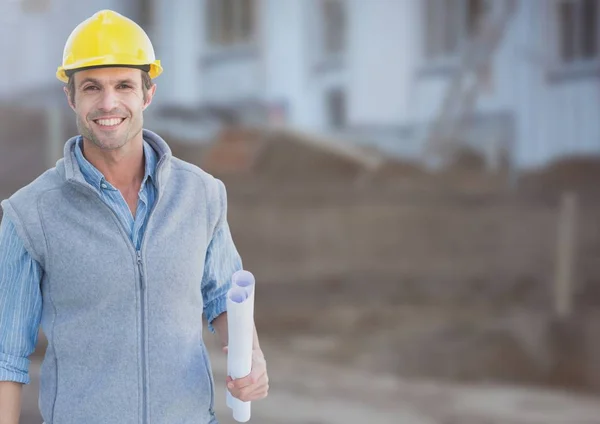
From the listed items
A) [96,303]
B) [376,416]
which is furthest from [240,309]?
[376,416]

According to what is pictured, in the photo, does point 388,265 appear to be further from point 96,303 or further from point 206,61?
point 96,303

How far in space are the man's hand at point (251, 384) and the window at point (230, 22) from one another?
Result: 25.7ft

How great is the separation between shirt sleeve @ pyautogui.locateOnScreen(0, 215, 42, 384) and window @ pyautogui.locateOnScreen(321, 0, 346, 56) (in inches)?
310

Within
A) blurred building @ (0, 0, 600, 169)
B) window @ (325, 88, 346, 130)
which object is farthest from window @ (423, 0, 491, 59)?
window @ (325, 88, 346, 130)

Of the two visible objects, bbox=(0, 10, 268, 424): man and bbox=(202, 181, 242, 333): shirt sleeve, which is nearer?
bbox=(0, 10, 268, 424): man

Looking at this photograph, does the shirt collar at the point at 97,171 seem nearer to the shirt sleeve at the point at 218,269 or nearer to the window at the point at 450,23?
the shirt sleeve at the point at 218,269

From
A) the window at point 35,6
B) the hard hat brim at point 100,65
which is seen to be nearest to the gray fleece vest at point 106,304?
the hard hat brim at point 100,65

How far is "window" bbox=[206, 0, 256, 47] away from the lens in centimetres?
897

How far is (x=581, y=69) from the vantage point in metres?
8.80

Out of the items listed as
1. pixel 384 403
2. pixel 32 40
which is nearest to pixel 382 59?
pixel 32 40

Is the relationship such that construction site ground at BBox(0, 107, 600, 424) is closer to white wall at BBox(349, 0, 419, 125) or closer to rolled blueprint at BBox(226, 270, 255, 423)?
white wall at BBox(349, 0, 419, 125)

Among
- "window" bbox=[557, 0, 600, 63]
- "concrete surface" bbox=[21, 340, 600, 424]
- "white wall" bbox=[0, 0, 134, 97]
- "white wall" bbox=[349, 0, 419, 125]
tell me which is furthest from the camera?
"white wall" bbox=[349, 0, 419, 125]

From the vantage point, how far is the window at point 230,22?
8969 mm

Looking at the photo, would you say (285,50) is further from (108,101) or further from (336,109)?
(108,101)
